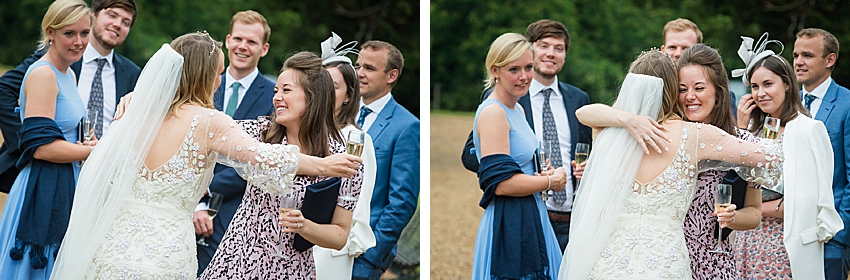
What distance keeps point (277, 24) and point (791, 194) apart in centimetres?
1008

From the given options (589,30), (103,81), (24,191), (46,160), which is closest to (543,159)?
(46,160)

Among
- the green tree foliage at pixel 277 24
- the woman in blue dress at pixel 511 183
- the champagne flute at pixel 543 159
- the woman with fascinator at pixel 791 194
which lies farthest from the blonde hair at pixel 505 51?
the green tree foliage at pixel 277 24

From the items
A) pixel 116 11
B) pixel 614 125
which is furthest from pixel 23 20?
pixel 614 125

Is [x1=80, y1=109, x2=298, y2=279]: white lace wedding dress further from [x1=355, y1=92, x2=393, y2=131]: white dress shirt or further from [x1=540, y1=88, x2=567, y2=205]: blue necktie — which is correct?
[x1=540, y1=88, x2=567, y2=205]: blue necktie

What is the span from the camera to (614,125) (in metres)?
3.39

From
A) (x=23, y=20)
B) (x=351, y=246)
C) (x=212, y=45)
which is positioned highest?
(x=23, y=20)

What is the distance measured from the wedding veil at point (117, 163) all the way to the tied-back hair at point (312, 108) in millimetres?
484

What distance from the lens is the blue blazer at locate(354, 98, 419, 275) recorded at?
472 cm

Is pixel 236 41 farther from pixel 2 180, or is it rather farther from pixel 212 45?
pixel 212 45

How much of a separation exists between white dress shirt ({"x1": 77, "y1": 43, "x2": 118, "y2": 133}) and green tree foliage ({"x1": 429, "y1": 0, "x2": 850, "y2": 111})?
880cm

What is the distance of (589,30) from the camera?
16234 mm

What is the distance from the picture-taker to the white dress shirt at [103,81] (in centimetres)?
507

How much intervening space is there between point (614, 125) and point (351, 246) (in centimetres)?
155

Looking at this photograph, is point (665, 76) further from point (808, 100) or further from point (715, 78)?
point (808, 100)
